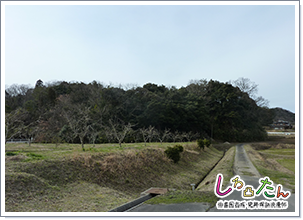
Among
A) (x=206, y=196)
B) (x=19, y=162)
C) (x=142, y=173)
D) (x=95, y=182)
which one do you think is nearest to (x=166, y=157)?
(x=142, y=173)

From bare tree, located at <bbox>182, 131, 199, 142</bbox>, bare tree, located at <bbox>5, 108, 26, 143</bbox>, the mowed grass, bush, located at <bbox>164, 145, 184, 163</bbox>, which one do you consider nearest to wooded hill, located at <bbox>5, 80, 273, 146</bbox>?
bare tree, located at <bbox>182, 131, 199, 142</bbox>

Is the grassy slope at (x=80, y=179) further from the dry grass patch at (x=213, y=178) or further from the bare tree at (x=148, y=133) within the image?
the bare tree at (x=148, y=133)

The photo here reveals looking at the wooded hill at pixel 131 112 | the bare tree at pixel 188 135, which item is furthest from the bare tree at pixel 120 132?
the bare tree at pixel 188 135

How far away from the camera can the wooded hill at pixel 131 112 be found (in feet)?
80.2

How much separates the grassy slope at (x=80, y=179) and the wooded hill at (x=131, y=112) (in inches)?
348

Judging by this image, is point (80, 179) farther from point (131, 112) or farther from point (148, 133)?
point (131, 112)

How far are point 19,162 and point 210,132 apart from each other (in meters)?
41.6

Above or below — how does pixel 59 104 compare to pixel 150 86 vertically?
below

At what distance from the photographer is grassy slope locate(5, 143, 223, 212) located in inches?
236

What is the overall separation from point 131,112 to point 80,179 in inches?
955

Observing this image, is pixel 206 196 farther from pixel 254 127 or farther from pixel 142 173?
pixel 254 127

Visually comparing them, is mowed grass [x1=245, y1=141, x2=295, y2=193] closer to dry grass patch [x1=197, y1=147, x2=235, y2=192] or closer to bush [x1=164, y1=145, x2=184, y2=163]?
dry grass patch [x1=197, y1=147, x2=235, y2=192]

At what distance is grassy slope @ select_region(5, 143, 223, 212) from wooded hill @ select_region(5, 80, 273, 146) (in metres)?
8.83

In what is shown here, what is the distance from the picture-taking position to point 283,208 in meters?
4.61
